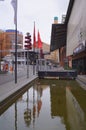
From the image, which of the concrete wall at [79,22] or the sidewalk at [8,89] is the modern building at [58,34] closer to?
the concrete wall at [79,22]

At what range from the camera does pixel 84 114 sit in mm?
10039

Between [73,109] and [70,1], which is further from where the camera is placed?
[70,1]

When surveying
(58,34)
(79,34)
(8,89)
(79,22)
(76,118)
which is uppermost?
(58,34)

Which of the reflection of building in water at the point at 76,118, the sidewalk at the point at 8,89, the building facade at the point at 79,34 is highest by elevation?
the building facade at the point at 79,34

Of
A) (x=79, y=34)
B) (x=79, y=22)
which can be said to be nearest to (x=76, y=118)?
(x=79, y=34)

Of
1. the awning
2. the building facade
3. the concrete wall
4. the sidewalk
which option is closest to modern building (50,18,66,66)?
the awning

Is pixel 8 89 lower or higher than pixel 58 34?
lower

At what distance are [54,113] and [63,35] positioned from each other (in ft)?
209

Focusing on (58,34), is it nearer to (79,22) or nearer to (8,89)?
(79,22)

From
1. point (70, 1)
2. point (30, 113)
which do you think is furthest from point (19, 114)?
point (70, 1)

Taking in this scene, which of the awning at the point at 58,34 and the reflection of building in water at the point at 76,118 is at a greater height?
the awning at the point at 58,34

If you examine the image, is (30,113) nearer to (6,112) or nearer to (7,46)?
(6,112)

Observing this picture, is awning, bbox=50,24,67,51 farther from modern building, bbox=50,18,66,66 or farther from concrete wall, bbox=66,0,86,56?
concrete wall, bbox=66,0,86,56

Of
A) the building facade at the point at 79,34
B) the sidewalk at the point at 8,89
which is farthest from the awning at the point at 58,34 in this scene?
the sidewalk at the point at 8,89
